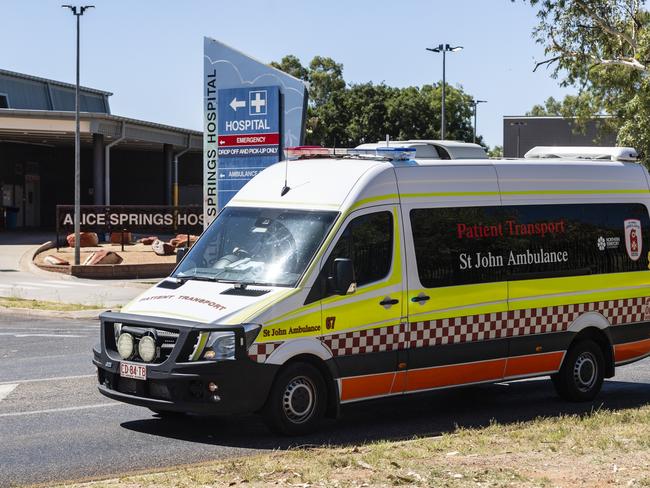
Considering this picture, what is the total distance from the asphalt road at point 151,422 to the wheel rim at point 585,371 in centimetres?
25

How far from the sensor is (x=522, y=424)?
10.3m

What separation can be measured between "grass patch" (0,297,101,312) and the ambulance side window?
597 inches

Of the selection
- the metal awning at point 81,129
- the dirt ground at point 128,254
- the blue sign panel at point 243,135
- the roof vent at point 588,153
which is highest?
the metal awning at point 81,129

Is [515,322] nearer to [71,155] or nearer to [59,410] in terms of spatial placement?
[59,410]

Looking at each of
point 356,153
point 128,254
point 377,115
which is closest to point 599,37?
point 128,254

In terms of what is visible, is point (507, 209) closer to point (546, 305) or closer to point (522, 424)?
point (546, 305)

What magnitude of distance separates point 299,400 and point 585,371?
4.03 meters

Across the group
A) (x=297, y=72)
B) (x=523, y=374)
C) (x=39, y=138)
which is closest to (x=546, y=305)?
(x=523, y=374)

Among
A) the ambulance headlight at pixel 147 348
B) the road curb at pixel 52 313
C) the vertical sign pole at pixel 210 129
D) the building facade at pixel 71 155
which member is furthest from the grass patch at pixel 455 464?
the building facade at pixel 71 155

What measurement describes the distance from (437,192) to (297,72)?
296 feet

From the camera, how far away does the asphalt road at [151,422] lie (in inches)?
360

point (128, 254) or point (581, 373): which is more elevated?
point (128, 254)

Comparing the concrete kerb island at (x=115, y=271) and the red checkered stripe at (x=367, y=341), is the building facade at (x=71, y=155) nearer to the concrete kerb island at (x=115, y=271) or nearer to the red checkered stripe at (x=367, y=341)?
the concrete kerb island at (x=115, y=271)

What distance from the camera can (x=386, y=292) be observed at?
1065 cm
